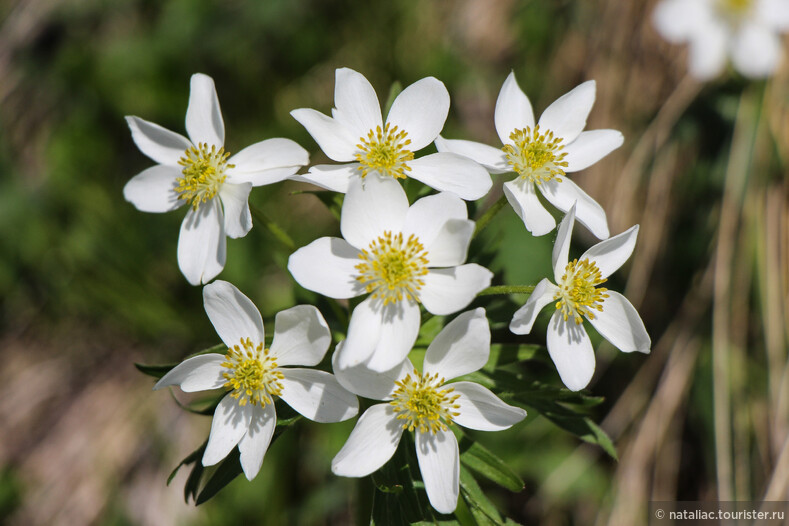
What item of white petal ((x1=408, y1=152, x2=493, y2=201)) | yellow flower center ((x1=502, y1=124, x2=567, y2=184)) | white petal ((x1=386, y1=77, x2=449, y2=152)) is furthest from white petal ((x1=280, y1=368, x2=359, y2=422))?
yellow flower center ((x1=502, y1=124, x2=567, y2=184))

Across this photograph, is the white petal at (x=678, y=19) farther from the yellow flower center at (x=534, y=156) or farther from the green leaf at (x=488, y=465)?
the green leaf at (x=488, y=465)

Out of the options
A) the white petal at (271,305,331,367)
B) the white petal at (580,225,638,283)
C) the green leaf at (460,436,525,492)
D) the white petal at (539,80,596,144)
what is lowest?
the green leaf at (460,436,525,492)

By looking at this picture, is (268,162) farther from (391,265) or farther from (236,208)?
(391,265)

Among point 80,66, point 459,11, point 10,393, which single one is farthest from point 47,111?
point 459,11

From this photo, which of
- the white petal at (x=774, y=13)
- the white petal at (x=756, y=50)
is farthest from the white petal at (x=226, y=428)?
the white petal at (x=774, y=13)

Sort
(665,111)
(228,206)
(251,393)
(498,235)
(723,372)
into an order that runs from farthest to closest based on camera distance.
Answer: (665,111)
(723,372)
(498,235)
(228,206)
(251,393)

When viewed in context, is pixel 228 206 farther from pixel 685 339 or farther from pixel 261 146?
pixel 685 339

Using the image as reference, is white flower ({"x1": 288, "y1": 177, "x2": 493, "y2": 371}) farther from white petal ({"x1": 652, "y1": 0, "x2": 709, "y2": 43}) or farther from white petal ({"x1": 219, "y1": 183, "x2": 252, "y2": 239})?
white petal ({"x1": 652, "y1": 0, "x2": 709, "y2": 43})
